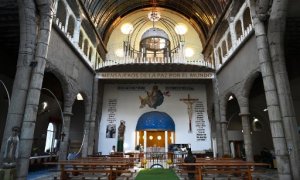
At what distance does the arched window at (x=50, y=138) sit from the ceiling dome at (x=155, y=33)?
12226 millimetres

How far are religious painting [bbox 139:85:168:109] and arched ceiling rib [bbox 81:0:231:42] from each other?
698 centimetres

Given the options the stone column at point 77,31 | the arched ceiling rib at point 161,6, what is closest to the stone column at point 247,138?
the arched ceiling rib at point 161,6

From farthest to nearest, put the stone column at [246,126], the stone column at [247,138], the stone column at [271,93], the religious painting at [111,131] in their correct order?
1. the religious painting at [111,131]
2. the stone column at [246,126]
3. the stone column at [247,138]
4. the stone column at [271,93]

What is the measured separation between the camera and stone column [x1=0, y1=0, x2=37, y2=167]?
7324 millimetres

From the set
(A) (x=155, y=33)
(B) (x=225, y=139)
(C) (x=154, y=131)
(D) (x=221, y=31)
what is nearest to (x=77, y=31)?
(A) (x=155, y=33)

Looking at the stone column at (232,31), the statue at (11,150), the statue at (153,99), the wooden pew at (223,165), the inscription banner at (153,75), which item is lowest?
the wooden pew at (223,165)

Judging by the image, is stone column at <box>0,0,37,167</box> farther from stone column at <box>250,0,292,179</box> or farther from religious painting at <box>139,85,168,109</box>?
religious painting at <box>139,85,168,109</box>

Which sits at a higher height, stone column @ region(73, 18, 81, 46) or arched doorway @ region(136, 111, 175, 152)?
stone column @ region(73, 18, 81, 46)

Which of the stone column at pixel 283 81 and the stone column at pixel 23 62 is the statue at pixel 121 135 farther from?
the stone column at pixel 283 81

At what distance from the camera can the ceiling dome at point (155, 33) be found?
21.0 m

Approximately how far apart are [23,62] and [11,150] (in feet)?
10.6

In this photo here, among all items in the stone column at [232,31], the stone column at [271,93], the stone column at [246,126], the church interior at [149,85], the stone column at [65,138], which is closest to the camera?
the stone column at [271,93]

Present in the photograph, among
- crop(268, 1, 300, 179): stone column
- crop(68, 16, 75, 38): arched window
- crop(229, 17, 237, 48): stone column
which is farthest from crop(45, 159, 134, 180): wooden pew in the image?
crop(229, 17, 237, 48): stone column

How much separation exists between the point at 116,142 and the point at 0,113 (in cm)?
903
